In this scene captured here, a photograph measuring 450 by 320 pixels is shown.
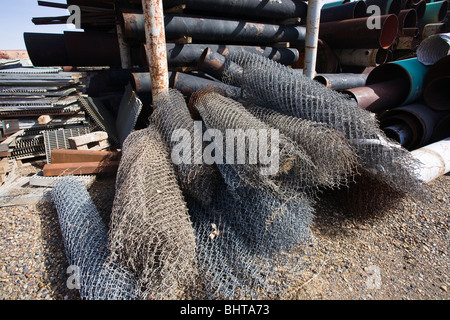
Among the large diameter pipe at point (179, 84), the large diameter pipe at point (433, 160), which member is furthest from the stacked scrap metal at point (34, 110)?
the large diameter pipe at point (433, 160)

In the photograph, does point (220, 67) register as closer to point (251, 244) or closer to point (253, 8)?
point (253, 8)

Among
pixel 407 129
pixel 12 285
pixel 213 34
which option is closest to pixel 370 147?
pixel 407 129


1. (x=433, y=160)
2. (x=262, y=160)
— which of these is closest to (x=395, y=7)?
(x=433, y=160)

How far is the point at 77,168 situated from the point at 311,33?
342cm

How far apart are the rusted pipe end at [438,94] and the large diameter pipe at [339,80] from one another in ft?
2.84

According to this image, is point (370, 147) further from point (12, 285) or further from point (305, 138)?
point (12, 285)

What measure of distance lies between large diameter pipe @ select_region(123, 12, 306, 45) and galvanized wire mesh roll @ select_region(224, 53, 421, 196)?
1.50 meters

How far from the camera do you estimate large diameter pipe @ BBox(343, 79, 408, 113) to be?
3070mm

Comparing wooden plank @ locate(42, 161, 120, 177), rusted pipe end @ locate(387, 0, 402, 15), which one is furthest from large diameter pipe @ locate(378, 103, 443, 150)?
wooden plank @ locate(42, 161, 120, 177)

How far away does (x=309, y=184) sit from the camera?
1.59 meters

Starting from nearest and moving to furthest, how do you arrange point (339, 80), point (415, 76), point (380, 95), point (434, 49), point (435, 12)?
point (380, 95) → point (415, 76) → point (434, 49) → point (339, 80) → point (435, 12)

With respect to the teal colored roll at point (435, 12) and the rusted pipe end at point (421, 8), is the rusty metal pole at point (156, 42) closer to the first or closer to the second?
the rusted pipe end at point (421, 8)

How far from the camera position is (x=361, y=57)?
4.61 metres

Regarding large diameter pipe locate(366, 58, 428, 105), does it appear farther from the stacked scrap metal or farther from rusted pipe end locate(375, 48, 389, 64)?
the stacked scrap metal
